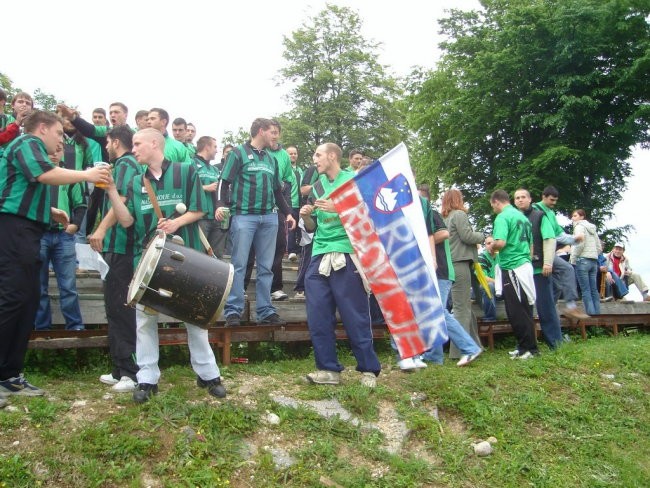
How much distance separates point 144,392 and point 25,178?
6.08ft

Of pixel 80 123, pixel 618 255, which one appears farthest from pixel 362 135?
pixel 80 123

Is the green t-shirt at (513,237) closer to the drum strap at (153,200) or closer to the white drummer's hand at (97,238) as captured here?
the drum strap at (153,200)

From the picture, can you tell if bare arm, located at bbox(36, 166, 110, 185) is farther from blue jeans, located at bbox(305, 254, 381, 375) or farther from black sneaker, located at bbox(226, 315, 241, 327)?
black sneaker, located at bbox(226, 315, 241, 327)

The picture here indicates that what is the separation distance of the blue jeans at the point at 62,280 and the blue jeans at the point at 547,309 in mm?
5609

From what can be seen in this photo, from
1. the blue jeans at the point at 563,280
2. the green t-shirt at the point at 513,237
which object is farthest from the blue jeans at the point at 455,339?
the blue jeans at the point at 563,280

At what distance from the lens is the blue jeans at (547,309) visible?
26.9 ft

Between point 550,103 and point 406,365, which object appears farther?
point 550,103

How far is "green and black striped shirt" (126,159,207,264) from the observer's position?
505 centimetres

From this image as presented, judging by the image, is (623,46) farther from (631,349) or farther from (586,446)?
(586,446)

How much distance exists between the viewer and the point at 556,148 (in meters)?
20.8

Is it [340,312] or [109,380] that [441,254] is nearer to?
[340,312]

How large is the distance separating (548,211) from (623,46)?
16077 millimetres

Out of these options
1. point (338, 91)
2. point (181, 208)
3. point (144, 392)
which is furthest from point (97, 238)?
point (338, 91)

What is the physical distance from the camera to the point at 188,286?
14.2ft
